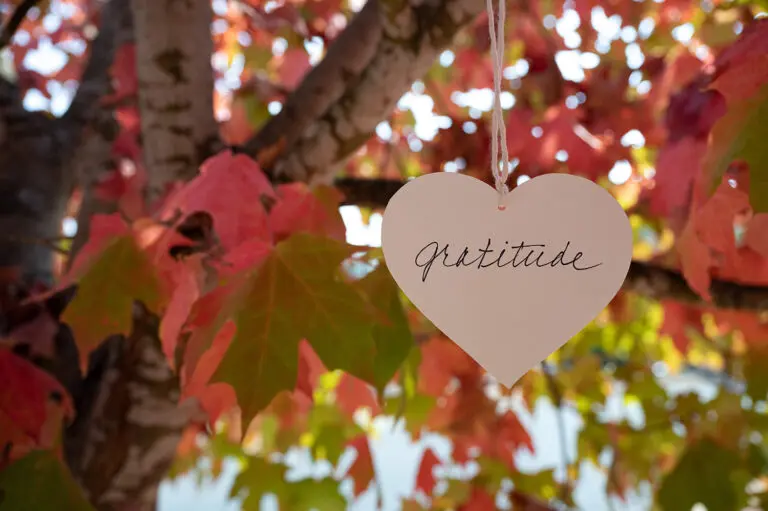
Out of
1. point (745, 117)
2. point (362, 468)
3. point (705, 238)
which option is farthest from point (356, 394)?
point (745, 117)

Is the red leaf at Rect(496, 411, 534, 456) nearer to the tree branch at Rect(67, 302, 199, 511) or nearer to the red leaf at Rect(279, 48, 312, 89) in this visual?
the tree branch at Rect(67, 302, 199, 511)

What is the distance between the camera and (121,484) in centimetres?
68

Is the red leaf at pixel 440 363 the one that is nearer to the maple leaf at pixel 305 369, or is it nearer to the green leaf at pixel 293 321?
the maple leaf at pixel 305 369

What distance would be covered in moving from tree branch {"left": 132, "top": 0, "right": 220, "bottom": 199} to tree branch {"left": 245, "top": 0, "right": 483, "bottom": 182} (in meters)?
0.06

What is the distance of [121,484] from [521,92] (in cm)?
82

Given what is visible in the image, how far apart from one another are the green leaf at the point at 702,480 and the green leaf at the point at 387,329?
519 millimetres

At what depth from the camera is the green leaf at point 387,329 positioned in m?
0.46

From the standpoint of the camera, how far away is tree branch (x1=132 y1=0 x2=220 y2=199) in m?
0.60

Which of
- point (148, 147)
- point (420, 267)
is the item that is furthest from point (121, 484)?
point (420, 267)

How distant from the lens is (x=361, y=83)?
0.59 metres

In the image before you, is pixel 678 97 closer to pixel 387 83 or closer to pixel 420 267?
pixel 387 83

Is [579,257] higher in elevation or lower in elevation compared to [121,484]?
higher

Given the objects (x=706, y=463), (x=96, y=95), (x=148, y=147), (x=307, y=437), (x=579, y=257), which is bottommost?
(x=307, y=437)

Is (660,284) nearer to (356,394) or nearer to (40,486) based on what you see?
(356,394)
